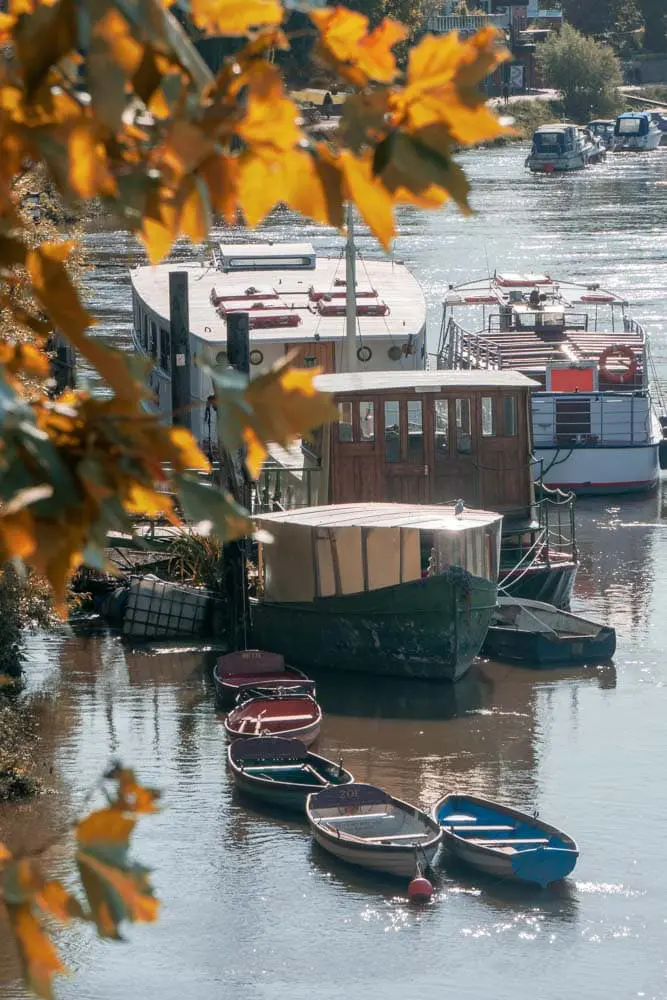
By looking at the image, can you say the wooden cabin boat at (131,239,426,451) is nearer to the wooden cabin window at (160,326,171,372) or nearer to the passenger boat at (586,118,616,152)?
the wooden cabin window at (160,326,171,372)

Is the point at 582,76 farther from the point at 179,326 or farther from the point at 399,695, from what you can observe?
the point at 399,695

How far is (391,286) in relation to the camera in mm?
35781

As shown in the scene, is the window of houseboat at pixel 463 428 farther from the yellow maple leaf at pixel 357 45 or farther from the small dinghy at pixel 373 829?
the yellow maple leaf at pixel 357 45

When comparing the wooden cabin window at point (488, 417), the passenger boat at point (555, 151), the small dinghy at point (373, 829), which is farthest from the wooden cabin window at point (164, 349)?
the passenger boat at point (555, 151)

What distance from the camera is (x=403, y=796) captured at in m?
16.6

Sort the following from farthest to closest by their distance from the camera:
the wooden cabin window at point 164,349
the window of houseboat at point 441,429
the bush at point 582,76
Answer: the bush at point 582,76, the wooden cabin window at point 164,349, the window of houseboat at point 441,429

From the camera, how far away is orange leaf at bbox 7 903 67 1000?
7.86 ft

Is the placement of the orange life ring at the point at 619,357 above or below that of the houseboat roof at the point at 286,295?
below

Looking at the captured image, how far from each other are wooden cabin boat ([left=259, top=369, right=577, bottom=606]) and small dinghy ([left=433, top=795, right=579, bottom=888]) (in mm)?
7498

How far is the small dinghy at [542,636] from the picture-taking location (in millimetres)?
21266

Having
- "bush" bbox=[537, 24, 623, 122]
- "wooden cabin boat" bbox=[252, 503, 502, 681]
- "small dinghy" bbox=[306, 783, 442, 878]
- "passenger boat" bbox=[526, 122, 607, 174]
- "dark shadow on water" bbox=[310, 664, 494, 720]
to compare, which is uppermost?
"bush" bbox=[537, 24, 623, 122]

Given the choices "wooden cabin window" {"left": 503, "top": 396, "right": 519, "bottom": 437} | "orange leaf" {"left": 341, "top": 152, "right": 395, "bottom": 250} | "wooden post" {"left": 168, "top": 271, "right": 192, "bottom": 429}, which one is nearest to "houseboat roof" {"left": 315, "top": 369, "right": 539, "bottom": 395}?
"wooden cabin window" {"left": 503, "top": 396, "right": 519, "bottom": 437}

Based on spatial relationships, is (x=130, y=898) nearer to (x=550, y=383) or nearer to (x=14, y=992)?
(x=14, y=992)

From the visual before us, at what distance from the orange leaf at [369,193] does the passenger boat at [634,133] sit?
366 ft
